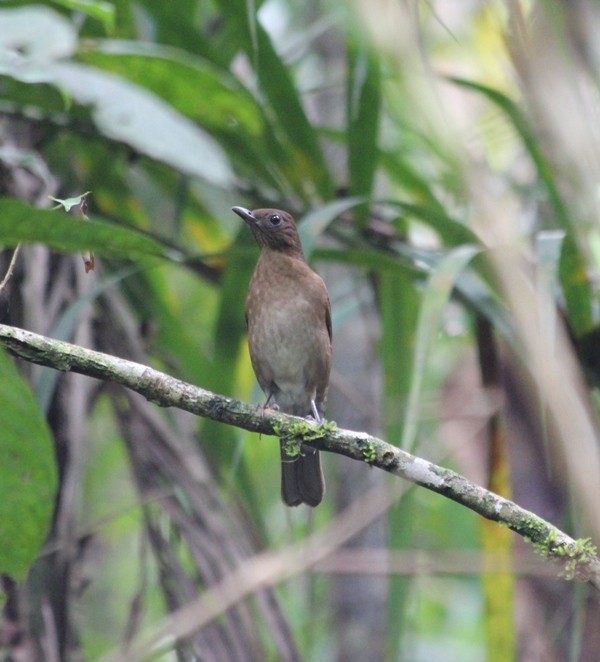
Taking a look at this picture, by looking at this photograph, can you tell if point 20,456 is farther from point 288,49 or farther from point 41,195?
point 288,49

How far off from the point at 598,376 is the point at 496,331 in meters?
0.46

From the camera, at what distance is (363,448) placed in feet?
9.04

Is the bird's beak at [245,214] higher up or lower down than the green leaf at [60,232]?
higher up

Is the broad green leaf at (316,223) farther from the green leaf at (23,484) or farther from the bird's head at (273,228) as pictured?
the green leaf at (23,484)

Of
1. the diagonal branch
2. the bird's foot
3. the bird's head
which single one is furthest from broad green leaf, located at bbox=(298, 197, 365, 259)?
the diagonal branch

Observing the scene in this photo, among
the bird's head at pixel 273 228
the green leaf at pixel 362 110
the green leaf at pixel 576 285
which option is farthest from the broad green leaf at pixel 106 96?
the green leaf at pixel 576 285

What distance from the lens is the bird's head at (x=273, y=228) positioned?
4.69 meters

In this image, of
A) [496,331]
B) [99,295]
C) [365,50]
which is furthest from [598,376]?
[99,295]

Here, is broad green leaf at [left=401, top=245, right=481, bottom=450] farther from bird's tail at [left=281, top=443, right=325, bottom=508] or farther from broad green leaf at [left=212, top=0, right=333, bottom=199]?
broad green leaf at [left=212, top=0, right=333, bottom=199]

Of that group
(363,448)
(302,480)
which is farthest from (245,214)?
(363,448)

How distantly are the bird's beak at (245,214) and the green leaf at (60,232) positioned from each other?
1.31m

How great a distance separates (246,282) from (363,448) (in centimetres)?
212

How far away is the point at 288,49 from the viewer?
5.75 metres

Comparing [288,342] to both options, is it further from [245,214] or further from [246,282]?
[245,214]
